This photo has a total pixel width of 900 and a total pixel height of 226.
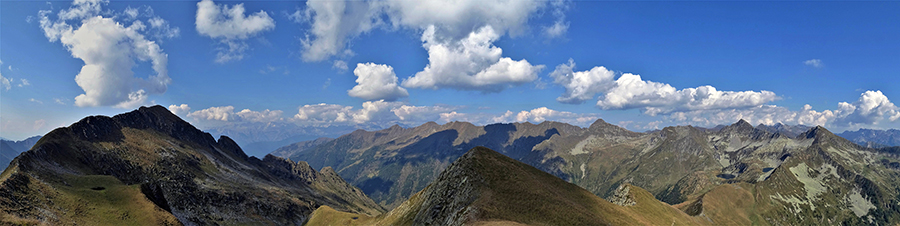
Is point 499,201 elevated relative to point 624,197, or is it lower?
elevated

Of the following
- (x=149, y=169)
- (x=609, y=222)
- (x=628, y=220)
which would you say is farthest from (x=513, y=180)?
(x=149, y=169)

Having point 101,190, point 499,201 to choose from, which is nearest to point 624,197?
point 499,201

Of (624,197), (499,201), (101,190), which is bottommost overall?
(624,197)

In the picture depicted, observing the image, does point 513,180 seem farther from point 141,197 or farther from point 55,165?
point 55,165

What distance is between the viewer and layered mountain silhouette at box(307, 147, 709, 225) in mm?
85312

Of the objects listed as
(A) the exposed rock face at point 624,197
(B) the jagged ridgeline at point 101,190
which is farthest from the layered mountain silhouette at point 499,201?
(B) the jagged ridgeline at point 101,190

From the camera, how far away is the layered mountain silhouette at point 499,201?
85312mm

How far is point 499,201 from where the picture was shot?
89062mm

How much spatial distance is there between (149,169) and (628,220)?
8626 inches

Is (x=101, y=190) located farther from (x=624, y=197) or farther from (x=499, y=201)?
(x=624, y=197)

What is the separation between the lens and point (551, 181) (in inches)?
4451

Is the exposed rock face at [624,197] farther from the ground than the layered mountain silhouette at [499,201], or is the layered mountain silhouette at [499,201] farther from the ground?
the layered mountain silhouette at [499,201]

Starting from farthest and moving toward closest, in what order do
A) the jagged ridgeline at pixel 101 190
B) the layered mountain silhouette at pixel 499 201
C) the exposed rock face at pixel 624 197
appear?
the exposed rock face at pixel 624 197, the jagged ridgeline at pixel 101 190, the layered mountain silhouette at pixel 499 201

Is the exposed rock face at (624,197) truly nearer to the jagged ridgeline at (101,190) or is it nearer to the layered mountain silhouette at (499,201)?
the layered mountain silhouette at (499,201)
